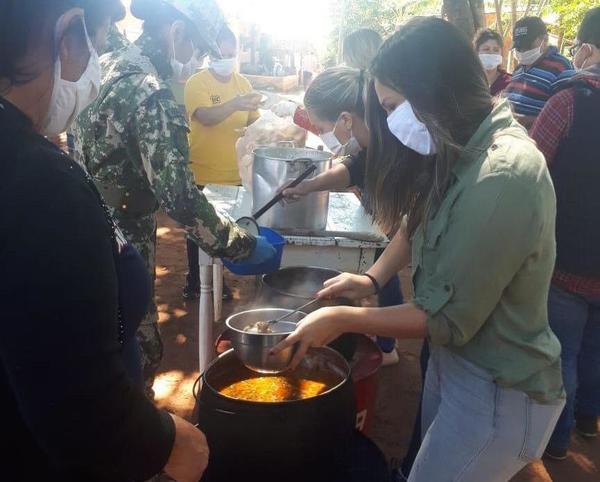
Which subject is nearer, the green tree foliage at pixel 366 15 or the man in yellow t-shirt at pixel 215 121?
the man in yellow t-shirt at pixel 215 121

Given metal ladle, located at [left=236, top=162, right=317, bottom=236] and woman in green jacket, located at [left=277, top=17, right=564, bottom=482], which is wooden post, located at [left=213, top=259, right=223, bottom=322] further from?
woman in green jacket, located at [left=277, top=17, right=564, bottom=482]

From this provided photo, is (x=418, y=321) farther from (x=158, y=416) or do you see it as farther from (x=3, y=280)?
(x=3, y=280)

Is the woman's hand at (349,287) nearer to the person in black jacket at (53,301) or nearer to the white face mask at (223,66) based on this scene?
the person in black jacket at (53,301)

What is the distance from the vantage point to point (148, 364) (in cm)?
268

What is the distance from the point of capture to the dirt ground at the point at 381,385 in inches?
126

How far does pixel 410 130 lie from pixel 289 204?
152 centimetres

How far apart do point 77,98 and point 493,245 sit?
1.08m

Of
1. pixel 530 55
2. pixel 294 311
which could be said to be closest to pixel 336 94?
pixel 294 311

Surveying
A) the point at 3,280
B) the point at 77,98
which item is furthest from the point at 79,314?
the point at 77,98

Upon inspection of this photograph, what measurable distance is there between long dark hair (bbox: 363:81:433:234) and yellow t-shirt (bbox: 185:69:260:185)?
3.13 metres

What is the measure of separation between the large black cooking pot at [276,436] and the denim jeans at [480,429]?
362 millimetres

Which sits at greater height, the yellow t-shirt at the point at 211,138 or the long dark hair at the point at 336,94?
the long dark hair at the point at 336,94

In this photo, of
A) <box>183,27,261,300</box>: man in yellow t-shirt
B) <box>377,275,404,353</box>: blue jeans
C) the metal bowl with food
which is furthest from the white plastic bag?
the metal bowl with food

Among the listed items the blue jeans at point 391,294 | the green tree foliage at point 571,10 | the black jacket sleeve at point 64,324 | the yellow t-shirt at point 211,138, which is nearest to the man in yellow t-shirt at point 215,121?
the yellow t-shirt at point 211,138
